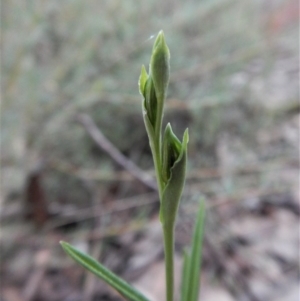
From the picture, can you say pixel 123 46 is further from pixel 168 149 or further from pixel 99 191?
pixel 168 149

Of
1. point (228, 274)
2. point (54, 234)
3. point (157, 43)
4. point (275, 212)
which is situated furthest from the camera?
point (275, 212)

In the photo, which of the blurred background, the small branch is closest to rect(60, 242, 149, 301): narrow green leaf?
the blurred background

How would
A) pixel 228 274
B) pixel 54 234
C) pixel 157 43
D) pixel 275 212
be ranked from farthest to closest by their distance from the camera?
pixel 275 212 < pixel 54 234 < pixel 228 274 < pixel 157 43

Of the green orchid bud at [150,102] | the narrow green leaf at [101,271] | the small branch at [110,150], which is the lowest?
the narrow green leaf at [101,271]

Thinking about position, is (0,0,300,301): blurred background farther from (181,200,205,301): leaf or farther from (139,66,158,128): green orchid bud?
(139,66,158,128): green orchid bud

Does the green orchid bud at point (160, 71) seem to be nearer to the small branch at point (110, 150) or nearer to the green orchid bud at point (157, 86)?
the green orchid bud at point (157, 86)

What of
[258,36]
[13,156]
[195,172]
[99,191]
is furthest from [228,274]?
[258,36]

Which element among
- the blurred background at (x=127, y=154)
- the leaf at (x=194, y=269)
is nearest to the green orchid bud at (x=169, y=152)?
the leaf at (x=194, y=269)
